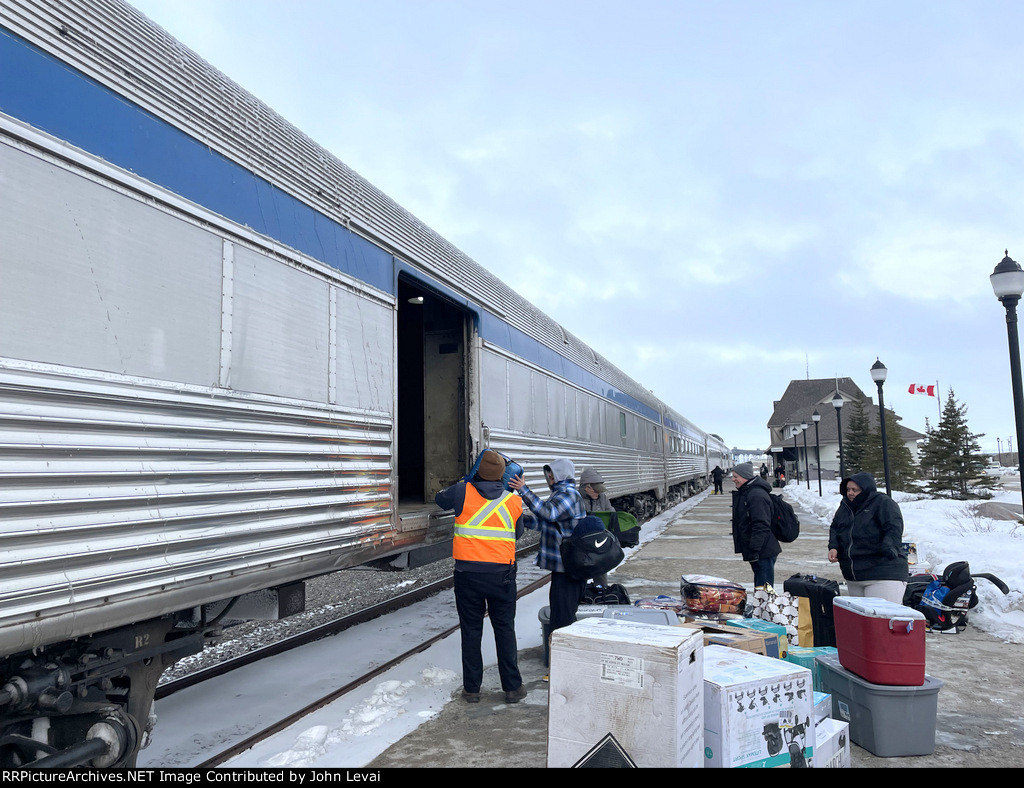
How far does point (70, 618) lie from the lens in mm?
2512

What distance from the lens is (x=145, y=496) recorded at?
2836 millimetres

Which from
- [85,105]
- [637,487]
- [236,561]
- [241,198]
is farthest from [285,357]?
[637,487]

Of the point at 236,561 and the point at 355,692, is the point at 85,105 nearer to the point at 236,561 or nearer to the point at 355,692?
the point at 236,561

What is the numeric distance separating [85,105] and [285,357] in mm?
1478

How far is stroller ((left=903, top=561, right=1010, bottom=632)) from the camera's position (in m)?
6.09

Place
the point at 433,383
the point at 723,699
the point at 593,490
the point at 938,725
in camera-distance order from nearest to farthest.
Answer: the point at 723,699 → the point at 938,725 → the point at 593,490 → the point at 433,383

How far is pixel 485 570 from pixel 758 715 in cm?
194

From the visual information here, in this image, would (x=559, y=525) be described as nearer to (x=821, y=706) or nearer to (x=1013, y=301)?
(x=821, y=706)

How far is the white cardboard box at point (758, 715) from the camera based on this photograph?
284 cm

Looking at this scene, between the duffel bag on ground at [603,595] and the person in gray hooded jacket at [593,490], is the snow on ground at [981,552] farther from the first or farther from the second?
A: the person in gray hooded jacket at [593,490]

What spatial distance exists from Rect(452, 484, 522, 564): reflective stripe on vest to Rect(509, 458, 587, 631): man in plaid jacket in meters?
0.42

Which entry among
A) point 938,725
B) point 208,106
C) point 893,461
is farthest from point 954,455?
point 208,106

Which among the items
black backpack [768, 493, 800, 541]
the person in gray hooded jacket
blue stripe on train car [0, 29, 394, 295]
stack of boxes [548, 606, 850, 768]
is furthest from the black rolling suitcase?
blue stripe on train car [0, 29, 394, 295]

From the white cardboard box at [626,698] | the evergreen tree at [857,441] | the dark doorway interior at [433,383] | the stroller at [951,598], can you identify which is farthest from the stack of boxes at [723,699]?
the evergreen tree at [857,441]
